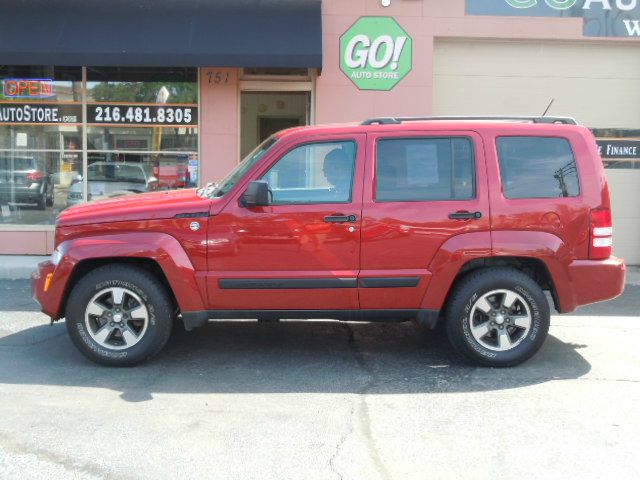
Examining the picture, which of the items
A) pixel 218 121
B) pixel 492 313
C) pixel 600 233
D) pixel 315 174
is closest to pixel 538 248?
pixel 600 233

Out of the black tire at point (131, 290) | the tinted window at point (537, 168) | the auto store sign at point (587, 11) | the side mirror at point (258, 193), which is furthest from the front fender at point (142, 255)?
the auto store sign at point (587, 11)

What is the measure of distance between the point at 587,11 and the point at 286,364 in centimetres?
763

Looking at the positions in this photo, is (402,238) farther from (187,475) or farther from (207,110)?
(207,110)

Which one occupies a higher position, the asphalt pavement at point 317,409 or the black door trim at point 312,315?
the black door trim at point 312,315

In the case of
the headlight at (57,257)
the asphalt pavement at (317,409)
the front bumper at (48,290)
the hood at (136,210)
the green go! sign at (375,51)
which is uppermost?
the green go! sign at (375,51)

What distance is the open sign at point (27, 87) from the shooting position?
10.2m

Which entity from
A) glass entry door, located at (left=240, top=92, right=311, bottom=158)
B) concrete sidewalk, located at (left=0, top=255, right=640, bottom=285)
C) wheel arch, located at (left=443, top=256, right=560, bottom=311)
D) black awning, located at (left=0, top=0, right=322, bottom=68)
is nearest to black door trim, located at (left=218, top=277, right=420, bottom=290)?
wheel arch, located at (left=443, top=256, right=560, bottom=311)

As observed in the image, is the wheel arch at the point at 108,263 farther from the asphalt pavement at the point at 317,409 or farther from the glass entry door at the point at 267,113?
the glass entry door at the point at 267,113

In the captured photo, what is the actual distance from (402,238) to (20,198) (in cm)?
737

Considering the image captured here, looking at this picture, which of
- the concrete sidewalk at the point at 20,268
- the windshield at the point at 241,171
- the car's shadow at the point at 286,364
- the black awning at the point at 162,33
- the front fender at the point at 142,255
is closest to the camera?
the car's shadow at the point at 286,364

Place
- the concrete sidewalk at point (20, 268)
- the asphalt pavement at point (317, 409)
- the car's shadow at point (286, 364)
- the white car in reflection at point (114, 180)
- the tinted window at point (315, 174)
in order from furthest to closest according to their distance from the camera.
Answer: the white car in reflection at point (114, 180), the concrete sidewalk at point (20, 268), the tinted window at point (315, 174), the car's shadow at point (286, 364), the asphalt pavement at point (317, 409)

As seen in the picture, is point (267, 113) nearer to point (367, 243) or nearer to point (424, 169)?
point (424, 169)

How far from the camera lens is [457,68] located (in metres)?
10.5

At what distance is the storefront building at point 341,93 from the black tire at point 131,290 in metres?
5.08
